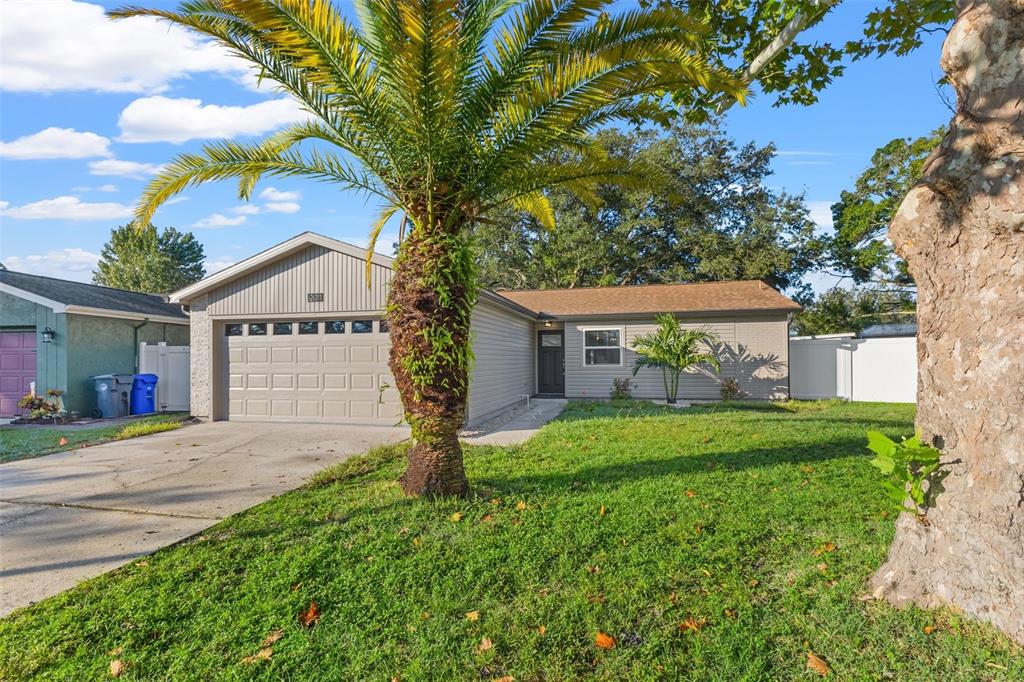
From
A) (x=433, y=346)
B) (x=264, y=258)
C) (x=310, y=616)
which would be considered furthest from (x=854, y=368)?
(x=310, y=616)

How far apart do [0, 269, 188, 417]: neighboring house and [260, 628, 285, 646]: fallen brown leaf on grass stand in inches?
477

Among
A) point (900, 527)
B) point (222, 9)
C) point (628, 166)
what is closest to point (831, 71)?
point (628, 166)

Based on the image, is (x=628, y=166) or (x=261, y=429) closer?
(x=628, y=166)

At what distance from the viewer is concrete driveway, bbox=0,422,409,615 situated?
387 cm

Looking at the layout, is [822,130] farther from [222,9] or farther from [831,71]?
[222,9]

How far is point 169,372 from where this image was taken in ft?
44.2

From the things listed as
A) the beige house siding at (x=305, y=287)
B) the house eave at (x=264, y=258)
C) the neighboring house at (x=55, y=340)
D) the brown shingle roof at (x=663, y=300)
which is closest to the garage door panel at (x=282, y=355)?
the beige house siding at (x=305, y=287)

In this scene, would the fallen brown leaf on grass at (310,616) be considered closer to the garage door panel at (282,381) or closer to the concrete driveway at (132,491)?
the concrete driveway at (132,491)

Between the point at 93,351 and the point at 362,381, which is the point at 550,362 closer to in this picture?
the point at 362,381

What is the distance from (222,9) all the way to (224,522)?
450 cm

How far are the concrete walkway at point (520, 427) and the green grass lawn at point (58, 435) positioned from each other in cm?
607

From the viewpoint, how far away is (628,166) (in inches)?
238

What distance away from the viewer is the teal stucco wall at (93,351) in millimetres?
11664

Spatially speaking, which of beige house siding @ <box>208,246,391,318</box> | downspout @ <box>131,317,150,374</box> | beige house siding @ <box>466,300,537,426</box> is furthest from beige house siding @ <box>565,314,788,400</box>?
downspout @ <box>131,317,150,374</box>
